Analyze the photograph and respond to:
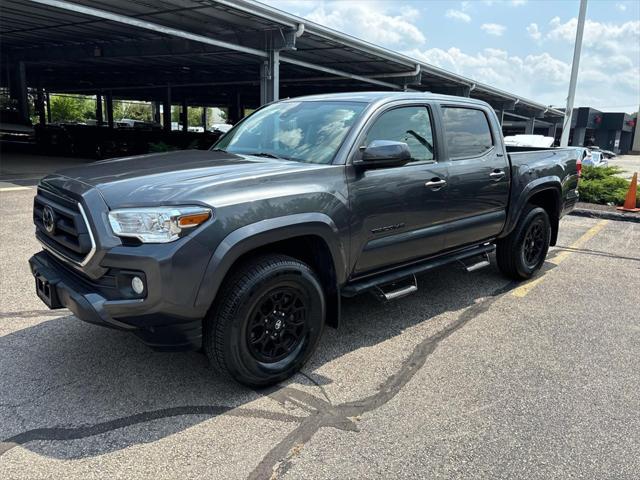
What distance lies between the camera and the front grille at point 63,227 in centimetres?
292

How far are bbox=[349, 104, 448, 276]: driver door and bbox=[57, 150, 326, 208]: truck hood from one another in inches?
18.4

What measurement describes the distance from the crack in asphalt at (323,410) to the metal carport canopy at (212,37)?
10.3 meters

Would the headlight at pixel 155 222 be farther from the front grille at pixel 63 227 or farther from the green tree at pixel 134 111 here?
the green tree at pixel 134 111

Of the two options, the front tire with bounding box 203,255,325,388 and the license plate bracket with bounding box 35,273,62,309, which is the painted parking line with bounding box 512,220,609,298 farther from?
the license plate bracket with bounding box 35,273,62,309

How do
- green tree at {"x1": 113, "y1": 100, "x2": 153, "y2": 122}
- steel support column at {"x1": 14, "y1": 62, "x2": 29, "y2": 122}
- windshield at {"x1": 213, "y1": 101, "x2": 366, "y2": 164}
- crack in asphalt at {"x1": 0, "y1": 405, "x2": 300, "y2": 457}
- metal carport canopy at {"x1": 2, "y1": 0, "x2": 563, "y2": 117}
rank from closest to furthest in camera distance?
1. crack in asphalt at {"x1": 0, "y1": 405, "x2": 300, "y2": 457}
2. windshield at {"x1": 213, "y1": 101, "x2": 366, "y2": 164}
3. metal carport canopy at {"x1": 2, "y1": 0, "x2": 563, "y2": 117}
4. steel support column at {"x1": 14, "y1": 62, "x2": 29, "y2": 122}
5. green tree at {"x1": 113, "y1": 100, "x2": 153, "y2": 122}

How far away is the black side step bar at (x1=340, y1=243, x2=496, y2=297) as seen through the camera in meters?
3.83

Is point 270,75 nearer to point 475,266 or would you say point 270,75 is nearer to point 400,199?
point 475,266

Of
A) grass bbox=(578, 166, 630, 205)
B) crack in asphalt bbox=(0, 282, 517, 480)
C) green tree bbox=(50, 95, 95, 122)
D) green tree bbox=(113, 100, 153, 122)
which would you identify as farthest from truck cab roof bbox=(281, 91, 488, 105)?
green tree bbox=(113, 100, 153, 122)

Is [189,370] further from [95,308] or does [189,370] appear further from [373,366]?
[373,366]

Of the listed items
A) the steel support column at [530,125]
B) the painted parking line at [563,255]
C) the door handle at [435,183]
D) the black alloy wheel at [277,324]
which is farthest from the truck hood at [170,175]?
the steel support column at [530,125]

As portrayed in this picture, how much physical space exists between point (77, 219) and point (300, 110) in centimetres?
207

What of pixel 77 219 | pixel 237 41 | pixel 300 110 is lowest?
pixel 77 219

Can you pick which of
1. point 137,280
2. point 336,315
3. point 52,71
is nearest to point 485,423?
point 336,315

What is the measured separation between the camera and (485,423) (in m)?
3.04
